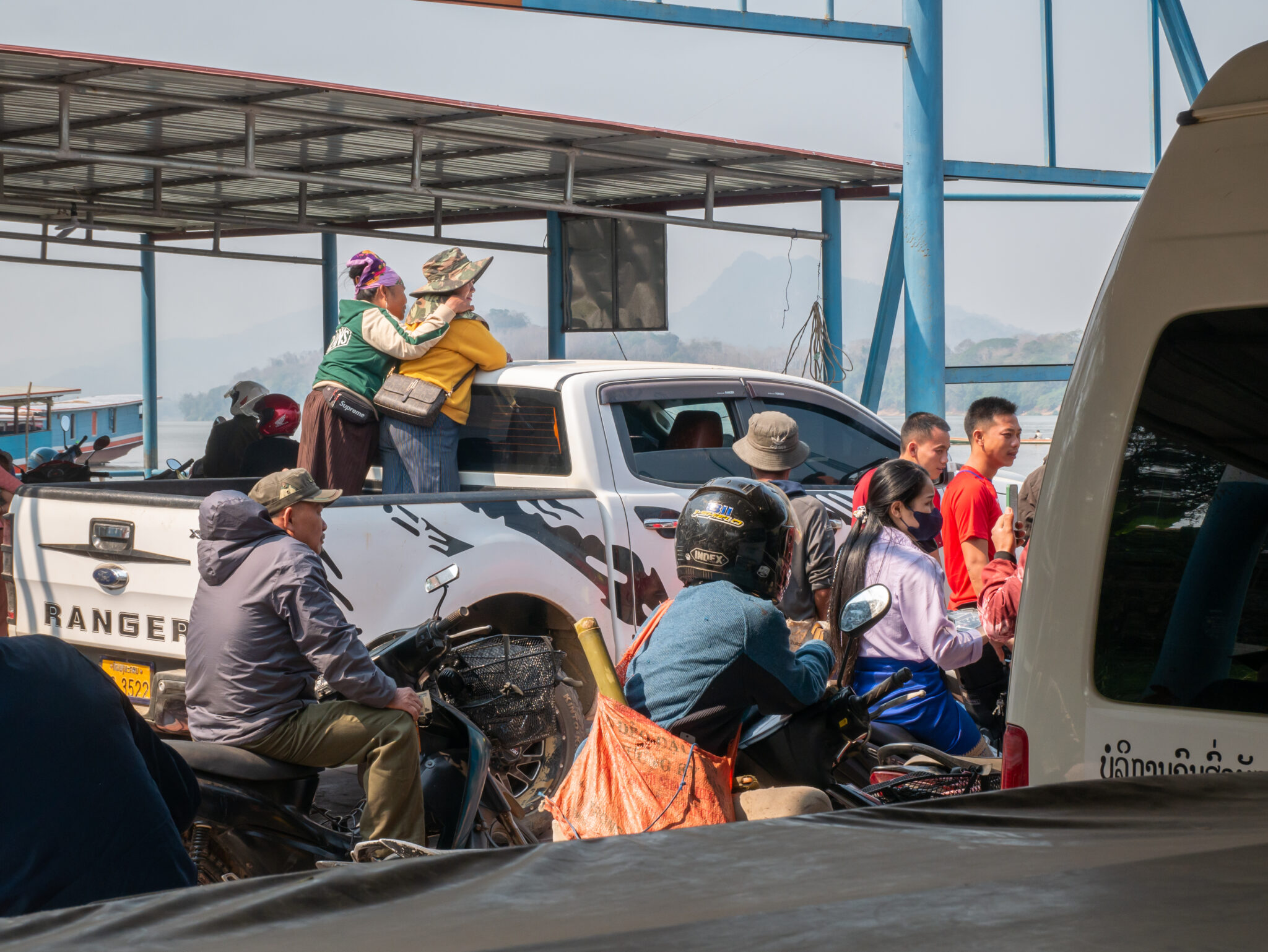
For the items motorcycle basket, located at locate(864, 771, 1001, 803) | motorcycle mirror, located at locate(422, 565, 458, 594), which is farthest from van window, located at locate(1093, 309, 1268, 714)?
motorcycle mirror, located at locate(422, 565, 458, 594)

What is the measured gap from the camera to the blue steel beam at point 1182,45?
939 cm

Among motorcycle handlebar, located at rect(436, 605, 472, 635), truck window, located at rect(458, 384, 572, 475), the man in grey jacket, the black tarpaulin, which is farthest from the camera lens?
truck window, located at rect(458, 384, 572, 475)

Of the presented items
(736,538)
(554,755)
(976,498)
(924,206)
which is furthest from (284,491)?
(924,206)

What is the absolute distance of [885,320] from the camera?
10.1m

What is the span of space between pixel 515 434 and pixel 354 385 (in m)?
0.88

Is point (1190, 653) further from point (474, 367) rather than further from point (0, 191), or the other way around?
point (0, 191)

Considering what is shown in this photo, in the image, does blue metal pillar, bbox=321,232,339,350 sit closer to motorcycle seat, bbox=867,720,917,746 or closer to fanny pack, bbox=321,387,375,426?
fanny pack, bbox=321,387,375,426

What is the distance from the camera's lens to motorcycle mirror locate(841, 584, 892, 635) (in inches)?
142

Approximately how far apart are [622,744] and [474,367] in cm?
428

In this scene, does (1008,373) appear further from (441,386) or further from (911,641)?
(911,641)

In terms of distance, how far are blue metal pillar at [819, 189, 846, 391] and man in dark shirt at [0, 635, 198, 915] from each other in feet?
38.0

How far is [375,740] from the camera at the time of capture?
4.47 meters

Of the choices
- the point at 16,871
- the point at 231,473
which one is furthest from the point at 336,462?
the point at 16,871

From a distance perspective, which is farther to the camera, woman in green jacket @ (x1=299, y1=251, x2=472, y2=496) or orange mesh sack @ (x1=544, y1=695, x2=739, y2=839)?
woman in green jacket @ (x1=299, y1=251, x2=472, y2=496)
